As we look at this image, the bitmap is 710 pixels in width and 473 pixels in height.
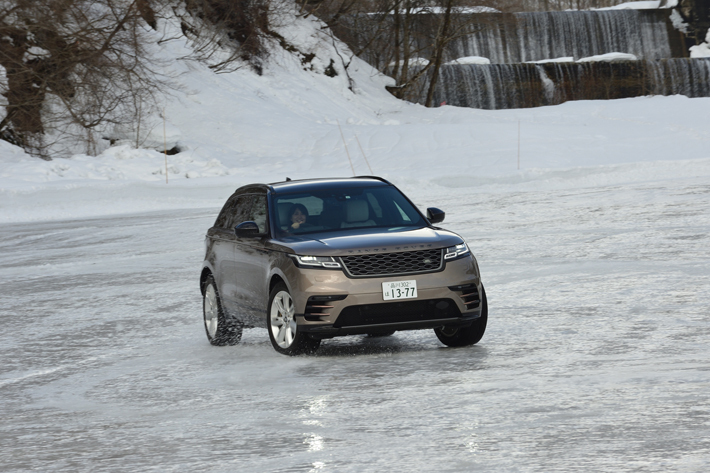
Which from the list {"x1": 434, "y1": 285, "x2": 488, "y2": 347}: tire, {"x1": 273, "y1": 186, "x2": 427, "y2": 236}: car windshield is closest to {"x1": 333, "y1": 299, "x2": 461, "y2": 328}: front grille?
{"x1": 434, "y1": 285, "x2": 488, "y2": 347}: tire

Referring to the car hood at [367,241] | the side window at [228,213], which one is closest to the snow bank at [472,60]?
the side window at [228,213]

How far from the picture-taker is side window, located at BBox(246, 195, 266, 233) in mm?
9383

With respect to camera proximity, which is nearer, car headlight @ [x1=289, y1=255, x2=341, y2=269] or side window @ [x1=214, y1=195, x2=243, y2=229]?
car headlight @ [x1=289, y1=255, x2=341, y2=269]

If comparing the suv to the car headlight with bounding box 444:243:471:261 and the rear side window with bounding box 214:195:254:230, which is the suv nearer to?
the car headlight with bounding box 444:243:471:261

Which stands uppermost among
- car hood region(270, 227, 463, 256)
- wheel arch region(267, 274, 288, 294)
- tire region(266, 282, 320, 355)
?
car hood region(270, 227, 463, 256)

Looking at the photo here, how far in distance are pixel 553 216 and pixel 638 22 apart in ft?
165

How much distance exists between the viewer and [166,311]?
1167 centimetres

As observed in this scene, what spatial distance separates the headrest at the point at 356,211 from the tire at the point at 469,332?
4.08 ft

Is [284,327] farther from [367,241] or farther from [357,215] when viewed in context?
[357,215]

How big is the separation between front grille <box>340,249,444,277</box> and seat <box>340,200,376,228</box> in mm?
1032

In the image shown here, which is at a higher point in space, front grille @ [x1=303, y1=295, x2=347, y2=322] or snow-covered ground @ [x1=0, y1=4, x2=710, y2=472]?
front grille @ [x1=303, y1=295, x2=347, y2=322]

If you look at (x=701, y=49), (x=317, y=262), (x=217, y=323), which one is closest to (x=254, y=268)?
(x=217, y=323)

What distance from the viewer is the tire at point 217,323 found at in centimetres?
971

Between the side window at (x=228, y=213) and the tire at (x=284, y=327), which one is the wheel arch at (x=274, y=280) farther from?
the side window at (x=228, y=213)
